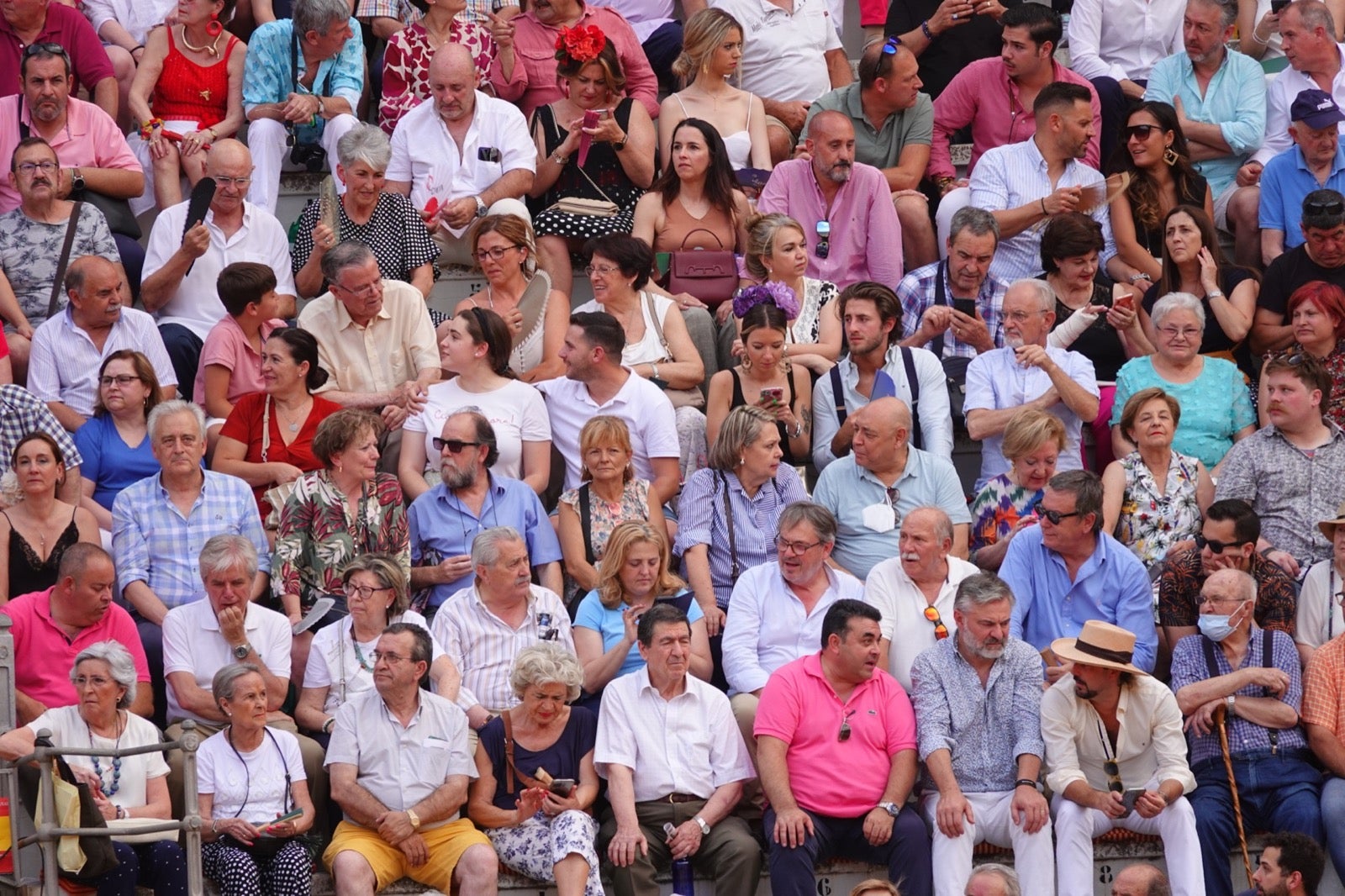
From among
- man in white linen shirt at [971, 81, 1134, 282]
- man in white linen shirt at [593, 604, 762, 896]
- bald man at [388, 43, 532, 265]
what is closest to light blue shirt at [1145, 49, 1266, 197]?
man in white linen shirt at [971, 81, 1134, 282]

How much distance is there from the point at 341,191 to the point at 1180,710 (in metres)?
4.72

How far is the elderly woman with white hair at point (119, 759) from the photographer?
7.96 metres

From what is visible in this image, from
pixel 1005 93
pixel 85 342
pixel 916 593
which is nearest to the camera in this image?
pixel 916 593

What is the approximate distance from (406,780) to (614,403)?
7.21 ft

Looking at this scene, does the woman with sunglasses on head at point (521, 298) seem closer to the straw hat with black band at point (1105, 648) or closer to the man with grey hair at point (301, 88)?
the man with grey hair at point (301, 88)

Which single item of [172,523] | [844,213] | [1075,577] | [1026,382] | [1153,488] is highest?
[844,213]

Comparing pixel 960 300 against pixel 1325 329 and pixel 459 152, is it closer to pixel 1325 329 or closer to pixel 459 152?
pixel 1325 329

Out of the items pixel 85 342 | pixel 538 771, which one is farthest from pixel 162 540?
pixel 538 771

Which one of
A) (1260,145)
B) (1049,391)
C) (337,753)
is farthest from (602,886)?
(1260,145)

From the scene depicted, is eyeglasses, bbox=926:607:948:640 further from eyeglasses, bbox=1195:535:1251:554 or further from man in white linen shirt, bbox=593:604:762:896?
eyeglasses, bbox=1195:535:1251:554

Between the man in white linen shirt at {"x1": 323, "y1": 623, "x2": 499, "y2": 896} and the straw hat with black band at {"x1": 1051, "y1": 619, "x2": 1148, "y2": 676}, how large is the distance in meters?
2.32

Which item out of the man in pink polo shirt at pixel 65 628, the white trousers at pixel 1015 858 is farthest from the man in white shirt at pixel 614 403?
the man in pink polo shirt at pixel 65 628

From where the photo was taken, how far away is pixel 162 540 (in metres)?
9.09

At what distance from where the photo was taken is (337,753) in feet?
27.5
